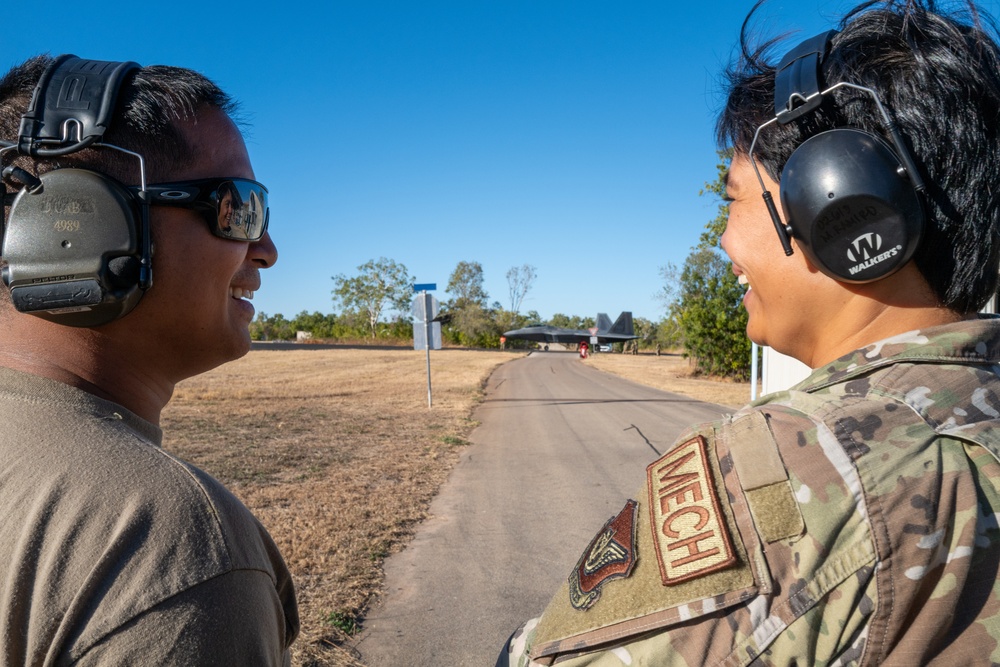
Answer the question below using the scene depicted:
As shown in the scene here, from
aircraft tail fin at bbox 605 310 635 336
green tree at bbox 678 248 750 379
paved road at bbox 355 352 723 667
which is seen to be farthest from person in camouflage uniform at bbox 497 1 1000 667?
aircraft tail fin at bbox 605 310 635 336

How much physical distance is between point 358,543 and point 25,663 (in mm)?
4358

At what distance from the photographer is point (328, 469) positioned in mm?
7938

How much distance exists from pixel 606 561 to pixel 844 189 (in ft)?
2.97

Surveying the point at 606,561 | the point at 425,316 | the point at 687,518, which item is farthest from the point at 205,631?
the point at 425,316

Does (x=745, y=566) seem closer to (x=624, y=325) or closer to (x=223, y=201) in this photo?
(x=223, y=201)

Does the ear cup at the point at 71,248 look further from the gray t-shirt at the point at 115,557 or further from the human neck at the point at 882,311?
the human neck at the point at 882,311

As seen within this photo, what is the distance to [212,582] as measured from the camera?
106 cm

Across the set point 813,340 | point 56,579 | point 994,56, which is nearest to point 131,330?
point 56,579

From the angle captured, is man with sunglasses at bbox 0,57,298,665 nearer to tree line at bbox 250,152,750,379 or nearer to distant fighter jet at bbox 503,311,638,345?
tree line at bbox 250,152,750,379

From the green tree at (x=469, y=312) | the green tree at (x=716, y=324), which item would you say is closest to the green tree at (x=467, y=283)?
the green tree at (x=469, y=312)

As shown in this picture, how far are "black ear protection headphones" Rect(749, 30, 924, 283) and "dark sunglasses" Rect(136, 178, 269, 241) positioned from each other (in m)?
1.28

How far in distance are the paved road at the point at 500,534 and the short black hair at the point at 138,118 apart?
2840mm

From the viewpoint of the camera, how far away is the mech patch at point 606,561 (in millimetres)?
1211

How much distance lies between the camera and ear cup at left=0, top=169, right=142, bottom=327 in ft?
4.36
